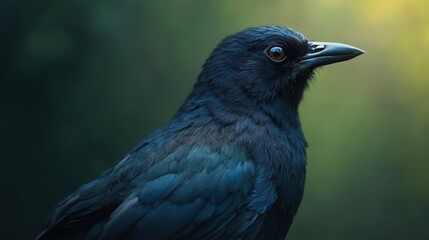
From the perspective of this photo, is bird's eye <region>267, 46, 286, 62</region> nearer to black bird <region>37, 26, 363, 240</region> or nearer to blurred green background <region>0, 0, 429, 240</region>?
black bird <region>37, 26, 363, 240</region>

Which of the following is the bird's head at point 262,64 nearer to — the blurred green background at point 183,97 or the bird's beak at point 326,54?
the bird's beak at point 326,54

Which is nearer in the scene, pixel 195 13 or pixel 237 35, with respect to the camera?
pixel 237 35

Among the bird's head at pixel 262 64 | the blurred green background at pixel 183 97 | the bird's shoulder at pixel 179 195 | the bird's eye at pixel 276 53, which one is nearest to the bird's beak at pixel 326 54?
the bird's head at pixel 262 64

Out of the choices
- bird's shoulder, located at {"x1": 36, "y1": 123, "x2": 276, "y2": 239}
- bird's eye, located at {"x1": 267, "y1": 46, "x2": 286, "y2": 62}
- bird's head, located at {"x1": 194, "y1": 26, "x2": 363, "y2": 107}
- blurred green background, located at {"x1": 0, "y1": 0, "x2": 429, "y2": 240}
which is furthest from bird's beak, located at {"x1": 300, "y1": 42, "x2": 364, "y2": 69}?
blurred green background, located at {"x1": 0, "y1": 0, "x2": 429, "y2": 240}

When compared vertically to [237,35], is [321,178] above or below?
below

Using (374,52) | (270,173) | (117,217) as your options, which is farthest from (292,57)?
(374,52)

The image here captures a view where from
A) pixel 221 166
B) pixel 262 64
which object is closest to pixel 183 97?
pixel 262 64

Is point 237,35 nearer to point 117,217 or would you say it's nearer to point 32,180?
point 117,217
